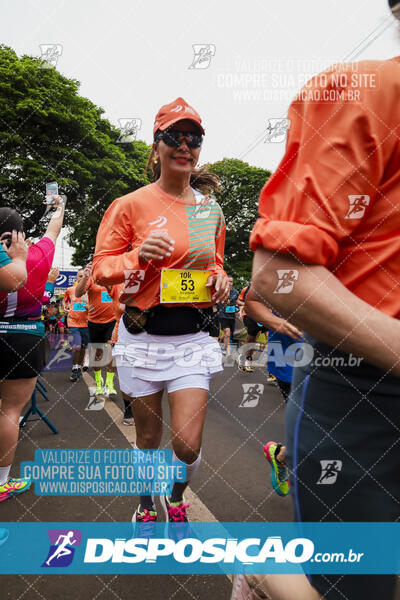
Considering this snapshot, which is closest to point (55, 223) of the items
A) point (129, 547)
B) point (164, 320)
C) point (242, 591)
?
point (164, 320)

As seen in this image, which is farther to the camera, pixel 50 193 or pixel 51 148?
pixel 51 148

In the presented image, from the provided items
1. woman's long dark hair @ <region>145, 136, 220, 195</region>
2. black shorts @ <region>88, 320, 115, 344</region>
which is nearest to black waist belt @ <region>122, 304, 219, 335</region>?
woman's long dark hair @ <region>145, 136, 220, 195</region>

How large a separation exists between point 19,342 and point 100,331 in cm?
400

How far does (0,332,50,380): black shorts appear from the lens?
2.82 meters

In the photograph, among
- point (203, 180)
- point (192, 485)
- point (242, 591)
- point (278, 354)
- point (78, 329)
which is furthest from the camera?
point (78, 329)

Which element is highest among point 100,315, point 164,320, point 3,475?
point 164,320

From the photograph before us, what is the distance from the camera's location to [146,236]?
2186 millimetres

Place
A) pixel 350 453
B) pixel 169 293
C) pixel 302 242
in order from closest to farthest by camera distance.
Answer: pixel 302 242, pixel 350 453, pixel 169 293

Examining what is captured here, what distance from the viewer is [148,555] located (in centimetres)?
219

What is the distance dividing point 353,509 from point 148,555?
1748 millimetres

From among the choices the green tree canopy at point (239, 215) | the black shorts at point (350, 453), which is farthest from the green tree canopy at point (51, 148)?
the black shorts at point (350, 453)

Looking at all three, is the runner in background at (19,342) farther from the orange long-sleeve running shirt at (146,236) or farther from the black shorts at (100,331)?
the black shorts at (100,331)

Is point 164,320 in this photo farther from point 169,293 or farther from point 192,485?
point 192,485

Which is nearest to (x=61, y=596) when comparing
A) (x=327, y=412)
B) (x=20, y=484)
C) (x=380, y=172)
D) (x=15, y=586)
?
(x=15, y=586)
